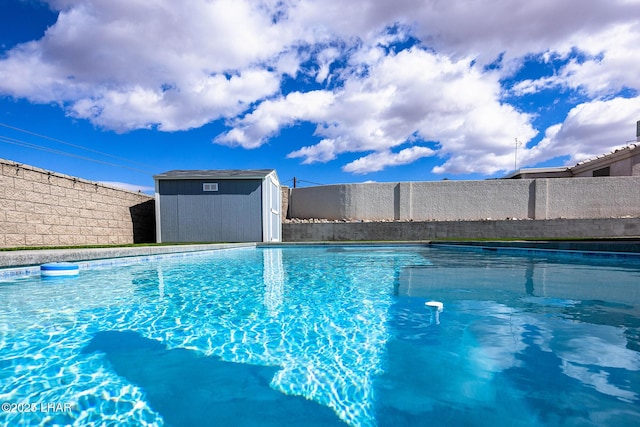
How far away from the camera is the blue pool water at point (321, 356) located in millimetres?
1937

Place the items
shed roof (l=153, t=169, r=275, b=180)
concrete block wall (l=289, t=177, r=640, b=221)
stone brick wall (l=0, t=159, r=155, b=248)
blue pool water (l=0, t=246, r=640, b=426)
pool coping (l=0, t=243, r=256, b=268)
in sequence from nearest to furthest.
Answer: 1. blue pool water (l=0, t=246, r=640, b=426)
2. pool coping (l=0, t=243, r=256, b=268)
3. stone brick wall (l=0, t=159, r=155, b=248)
4. shed roof (l=153, t=169, r=275, b=180)
5. concrete block wall (l=289, t=177, r=640, b=221)

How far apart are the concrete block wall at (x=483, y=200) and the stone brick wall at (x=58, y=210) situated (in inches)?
445

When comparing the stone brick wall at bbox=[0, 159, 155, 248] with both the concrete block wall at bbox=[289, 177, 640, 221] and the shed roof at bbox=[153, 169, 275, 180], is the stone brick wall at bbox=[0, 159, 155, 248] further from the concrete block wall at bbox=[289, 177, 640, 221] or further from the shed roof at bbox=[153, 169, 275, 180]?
the concrete block wall at bbox=[289, 177, 640, 221]

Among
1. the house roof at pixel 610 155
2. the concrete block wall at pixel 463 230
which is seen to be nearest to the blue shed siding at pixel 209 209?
the concrete block wall at pixel 463 230

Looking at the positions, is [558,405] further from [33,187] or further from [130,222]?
[130,222]

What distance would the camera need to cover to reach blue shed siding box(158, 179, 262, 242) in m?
15.4

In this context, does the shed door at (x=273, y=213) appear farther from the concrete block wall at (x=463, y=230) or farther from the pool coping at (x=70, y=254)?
the pool coping at (x=70, y=254)

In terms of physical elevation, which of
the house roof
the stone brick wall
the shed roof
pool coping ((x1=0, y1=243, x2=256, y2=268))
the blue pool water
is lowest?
the blue pool water

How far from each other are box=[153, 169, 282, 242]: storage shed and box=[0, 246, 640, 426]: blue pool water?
10258 millimetres

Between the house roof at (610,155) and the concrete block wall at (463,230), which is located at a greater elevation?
the house roof at (610,155)

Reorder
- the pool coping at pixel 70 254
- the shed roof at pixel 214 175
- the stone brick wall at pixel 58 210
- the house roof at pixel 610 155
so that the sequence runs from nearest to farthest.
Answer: the pool coping at pixel 70 254 < the stone brick wall at pixel 58 210 < the shed roof at pixel 214 175 < the house roof at pixel 610 155

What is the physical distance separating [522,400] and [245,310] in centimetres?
308

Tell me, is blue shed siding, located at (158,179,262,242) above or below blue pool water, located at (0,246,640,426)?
above

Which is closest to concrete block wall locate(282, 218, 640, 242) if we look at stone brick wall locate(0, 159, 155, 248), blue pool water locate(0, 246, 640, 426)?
stone brick wall locate(0, 159, 155, 248)
